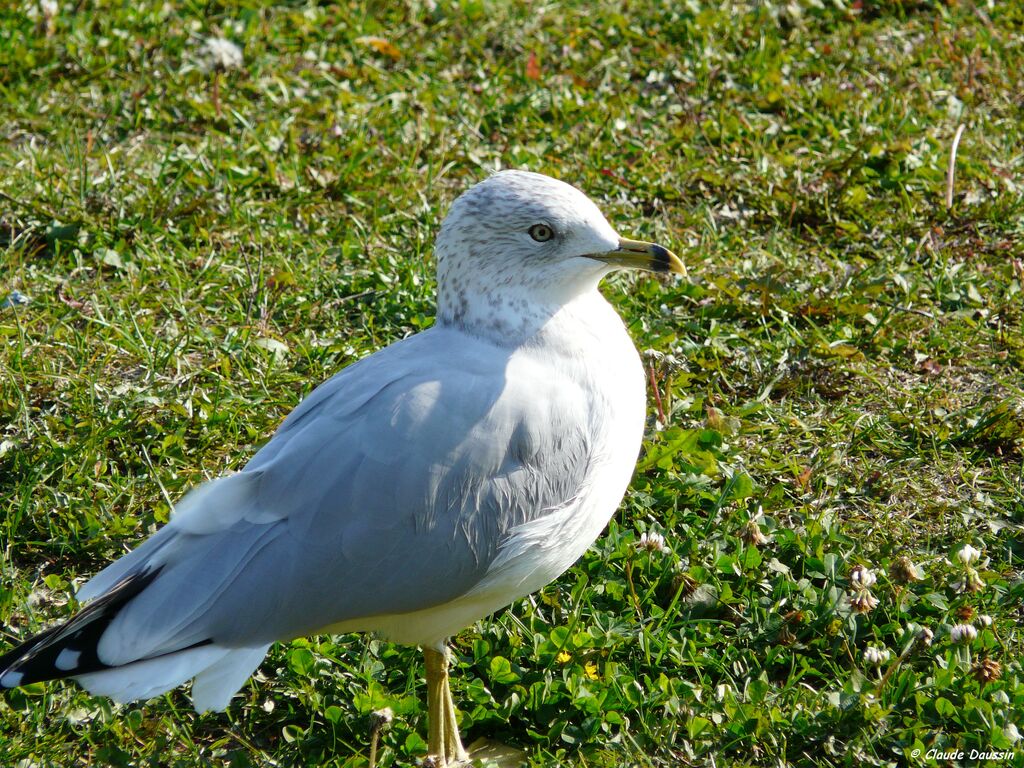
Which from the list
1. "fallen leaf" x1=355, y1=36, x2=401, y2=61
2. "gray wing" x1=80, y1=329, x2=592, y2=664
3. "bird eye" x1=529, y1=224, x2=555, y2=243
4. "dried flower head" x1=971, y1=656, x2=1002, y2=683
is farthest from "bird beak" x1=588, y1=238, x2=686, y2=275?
"fallen leaf" x1=355, y1=36, x2=401, y2=61

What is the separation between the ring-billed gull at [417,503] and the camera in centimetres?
270

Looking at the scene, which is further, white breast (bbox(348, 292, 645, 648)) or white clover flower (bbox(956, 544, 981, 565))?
white clover flower (bbox(956, 544, 981, 565))

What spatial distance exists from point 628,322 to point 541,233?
153 cm

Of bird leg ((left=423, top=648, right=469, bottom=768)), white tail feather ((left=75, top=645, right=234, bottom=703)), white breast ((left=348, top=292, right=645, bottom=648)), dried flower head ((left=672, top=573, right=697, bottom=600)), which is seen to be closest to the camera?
white tail feather ((left=75, top=645, right=234, bottom=703))

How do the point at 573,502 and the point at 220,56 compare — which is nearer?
the point at 573,502

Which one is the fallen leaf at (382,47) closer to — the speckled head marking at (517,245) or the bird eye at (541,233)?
the speckled head marking at (517,245)

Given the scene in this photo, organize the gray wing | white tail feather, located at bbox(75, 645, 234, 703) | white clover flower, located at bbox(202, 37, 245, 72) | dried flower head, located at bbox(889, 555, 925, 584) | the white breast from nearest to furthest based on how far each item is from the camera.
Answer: white tail feather, located at bbox(75, 645, 234, 703) < the gray wing < the white breast < dried flower head, located at bbox(889, 555, 925, 584) < white clover flower, located at bbox(202, 37, 245, 72)

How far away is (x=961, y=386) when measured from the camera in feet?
14.0

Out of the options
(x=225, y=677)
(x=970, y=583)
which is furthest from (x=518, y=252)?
(x=970, y=583)

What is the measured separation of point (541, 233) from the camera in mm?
3037

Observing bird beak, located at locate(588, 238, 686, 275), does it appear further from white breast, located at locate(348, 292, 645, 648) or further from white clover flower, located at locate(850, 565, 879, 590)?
white clover flower, located at locate(850, 565, 879, 590)

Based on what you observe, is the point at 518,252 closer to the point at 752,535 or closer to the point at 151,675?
the point at 752,535

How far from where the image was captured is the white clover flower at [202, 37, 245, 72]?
5875 mm

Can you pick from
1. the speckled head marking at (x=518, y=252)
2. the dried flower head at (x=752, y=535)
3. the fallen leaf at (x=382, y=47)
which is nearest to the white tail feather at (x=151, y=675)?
the speckled head marking at (x=518, y=252)
